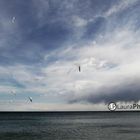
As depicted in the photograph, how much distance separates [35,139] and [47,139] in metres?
2.63

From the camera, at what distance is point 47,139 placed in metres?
64.2

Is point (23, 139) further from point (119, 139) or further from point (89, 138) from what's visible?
point (119, 139)

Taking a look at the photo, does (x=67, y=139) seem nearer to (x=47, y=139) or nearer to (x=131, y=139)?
(x=47, y=139)

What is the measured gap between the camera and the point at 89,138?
2552 inches

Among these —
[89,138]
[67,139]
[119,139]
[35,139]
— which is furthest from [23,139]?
[119,139]

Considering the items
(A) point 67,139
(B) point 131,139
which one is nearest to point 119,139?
(B) point 131,139

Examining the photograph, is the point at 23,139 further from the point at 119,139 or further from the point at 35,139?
the point at 119,139

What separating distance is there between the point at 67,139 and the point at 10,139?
12470 millimetres

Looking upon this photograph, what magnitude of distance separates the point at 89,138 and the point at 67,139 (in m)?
5.18

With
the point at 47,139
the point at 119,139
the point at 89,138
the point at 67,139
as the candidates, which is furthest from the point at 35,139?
the point at 119,139

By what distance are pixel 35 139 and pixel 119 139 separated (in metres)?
18.2

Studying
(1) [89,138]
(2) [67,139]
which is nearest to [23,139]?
(2) [67,139]

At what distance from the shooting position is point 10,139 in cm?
6375

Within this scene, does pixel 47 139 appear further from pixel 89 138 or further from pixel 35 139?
pixel 89 138
